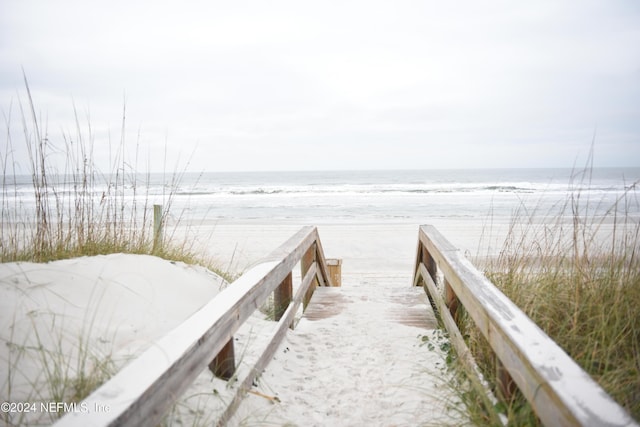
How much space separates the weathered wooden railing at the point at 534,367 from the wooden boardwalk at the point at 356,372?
364 millimetres

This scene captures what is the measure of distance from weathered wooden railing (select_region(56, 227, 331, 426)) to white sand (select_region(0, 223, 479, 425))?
0.36 ft

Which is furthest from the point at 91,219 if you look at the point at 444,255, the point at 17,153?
the point at 444,255

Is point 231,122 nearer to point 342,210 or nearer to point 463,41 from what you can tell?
point 463,41

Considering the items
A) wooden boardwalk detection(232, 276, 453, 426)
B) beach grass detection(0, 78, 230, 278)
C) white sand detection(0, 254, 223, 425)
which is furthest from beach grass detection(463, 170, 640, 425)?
beach grass detection(0, 78, 230, 278)

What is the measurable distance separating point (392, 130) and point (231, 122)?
110ft

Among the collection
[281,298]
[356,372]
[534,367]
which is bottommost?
[356,372]

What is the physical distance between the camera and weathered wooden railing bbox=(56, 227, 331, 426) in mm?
823

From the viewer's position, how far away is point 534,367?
1.03 m

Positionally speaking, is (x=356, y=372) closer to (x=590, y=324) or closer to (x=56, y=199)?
(x=590, y=324)

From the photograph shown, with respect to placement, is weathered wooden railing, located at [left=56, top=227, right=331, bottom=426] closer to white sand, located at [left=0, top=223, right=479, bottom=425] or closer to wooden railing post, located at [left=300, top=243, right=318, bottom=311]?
white sand, located at [left=0, top=223, right=479, bottom=425]

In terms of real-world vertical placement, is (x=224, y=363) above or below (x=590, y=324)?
below

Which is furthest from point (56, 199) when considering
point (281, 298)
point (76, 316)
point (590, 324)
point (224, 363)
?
point (590, 324)

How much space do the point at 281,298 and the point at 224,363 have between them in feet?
3.75

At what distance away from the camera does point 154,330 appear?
1968mm
